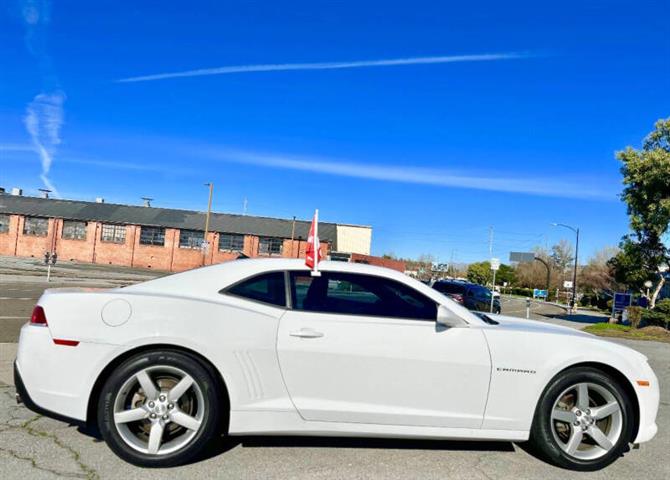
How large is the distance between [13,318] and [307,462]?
919cm

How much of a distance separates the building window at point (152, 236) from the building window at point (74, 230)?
610cm

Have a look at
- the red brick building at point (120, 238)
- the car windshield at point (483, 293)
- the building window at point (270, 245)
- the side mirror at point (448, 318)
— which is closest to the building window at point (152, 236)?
the red brick building at point (120, 238)

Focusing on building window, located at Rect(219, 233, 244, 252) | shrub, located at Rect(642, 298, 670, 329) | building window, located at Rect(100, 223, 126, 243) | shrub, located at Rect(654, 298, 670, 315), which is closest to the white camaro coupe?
shrub, located at Rect(642, 298, 670, 329)

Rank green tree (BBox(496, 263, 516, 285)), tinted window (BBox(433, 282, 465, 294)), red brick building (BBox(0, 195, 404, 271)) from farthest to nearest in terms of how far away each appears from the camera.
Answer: green tree (BBox(496, 263, 516, 285)) → red brick building (BBox(0, 195, 404, 271)) → tinted window (BBox(433, 282, 465, 294))

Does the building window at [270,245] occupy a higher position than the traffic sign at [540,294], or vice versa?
the building window at [270,245]

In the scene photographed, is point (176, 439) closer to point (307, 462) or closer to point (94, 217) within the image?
point (307, 462)

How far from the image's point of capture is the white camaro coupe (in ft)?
11.5

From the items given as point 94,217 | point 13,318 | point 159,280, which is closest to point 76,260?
point 94,217

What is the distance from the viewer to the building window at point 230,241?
5297cm

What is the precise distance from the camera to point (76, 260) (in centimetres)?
5184

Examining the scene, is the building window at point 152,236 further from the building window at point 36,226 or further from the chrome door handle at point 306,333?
the chrome door handle at point 306,333

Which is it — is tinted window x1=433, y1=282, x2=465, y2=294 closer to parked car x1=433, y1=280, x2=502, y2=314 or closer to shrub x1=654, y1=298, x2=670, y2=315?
parked car x1=433, y1=280, x2=502, y2=314

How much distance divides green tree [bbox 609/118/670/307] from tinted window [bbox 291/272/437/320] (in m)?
19.2

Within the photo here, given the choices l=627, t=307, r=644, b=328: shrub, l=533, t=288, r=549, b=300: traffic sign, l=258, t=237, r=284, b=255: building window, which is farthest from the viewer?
l=533, t=288, r=549, b=300: traffic sign
